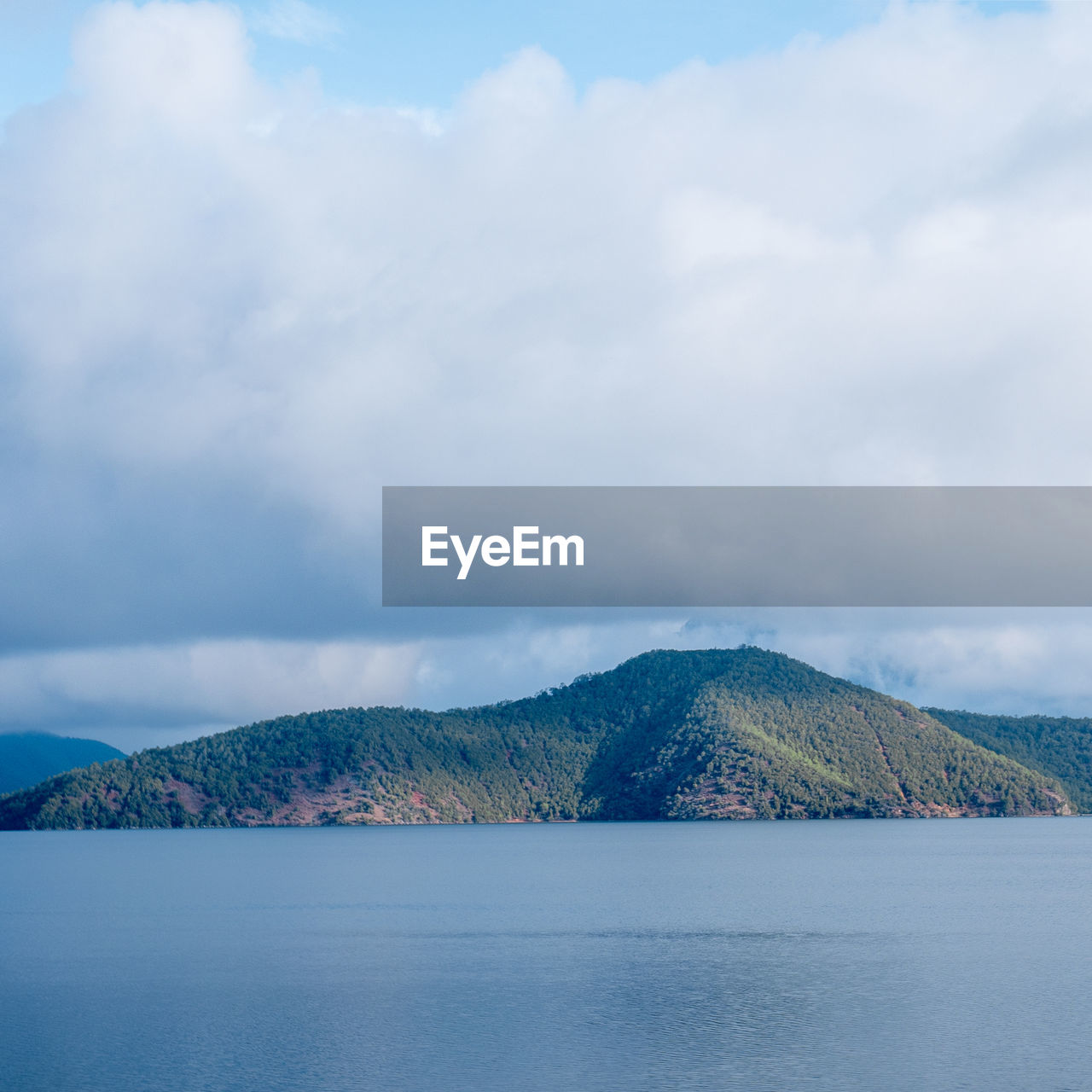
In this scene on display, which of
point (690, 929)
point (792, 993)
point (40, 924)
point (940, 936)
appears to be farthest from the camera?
point (40, 924)

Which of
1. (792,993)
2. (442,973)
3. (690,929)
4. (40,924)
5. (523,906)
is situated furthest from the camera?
(523,906)

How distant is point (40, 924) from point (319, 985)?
47.8 m

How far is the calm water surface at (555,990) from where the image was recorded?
150ft

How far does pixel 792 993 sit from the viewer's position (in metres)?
61.2

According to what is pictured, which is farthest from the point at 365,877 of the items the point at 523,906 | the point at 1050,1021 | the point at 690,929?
the point at 1050,1021

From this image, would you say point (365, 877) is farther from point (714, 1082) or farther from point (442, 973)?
point (714, 1082)

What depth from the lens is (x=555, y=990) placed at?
6328 cm

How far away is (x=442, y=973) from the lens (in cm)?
7012

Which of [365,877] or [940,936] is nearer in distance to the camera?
[940,936]

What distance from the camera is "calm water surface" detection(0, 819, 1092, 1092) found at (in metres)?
45.8

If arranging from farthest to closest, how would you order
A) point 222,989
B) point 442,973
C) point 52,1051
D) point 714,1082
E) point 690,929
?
point 690,929 < point 442,973 < point 222,989 < point 52,1051 < point 714,1082

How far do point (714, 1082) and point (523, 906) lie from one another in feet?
242

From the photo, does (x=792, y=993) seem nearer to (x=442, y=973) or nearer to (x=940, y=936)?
(x=442, y=973)

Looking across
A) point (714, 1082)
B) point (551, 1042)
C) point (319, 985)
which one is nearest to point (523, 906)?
point (319, 985)
